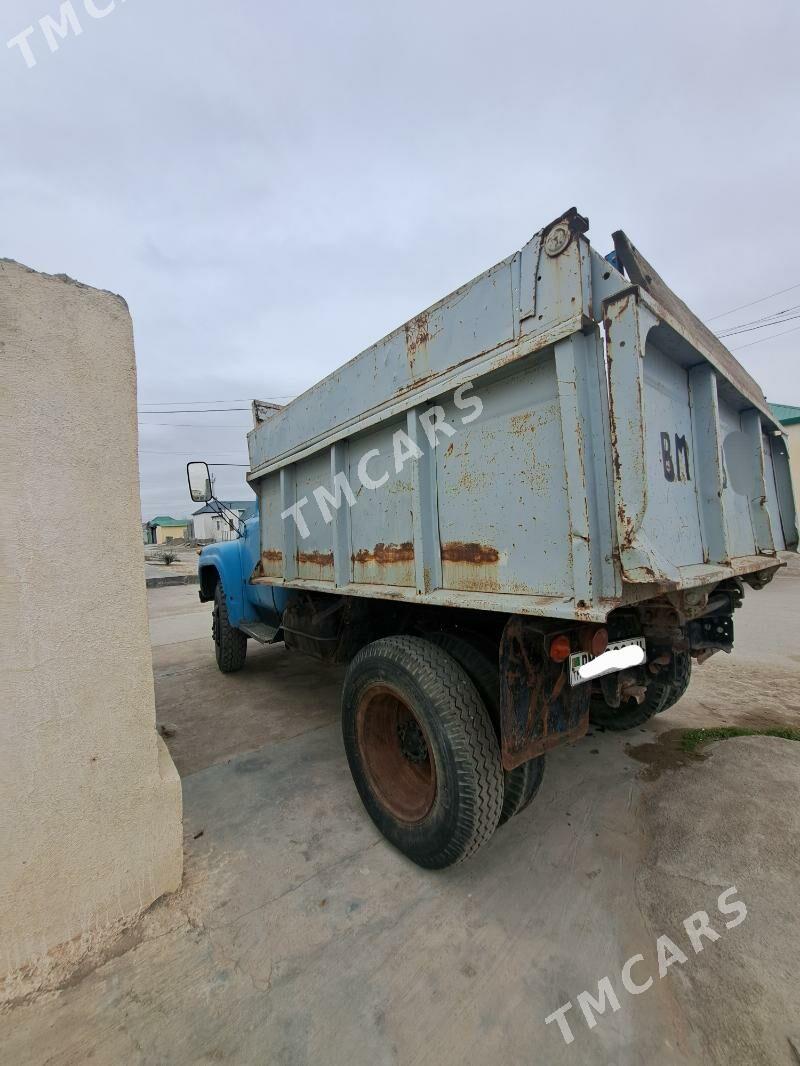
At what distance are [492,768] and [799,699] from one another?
3815 mm

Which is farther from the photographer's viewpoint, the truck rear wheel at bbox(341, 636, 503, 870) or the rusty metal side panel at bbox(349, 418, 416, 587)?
the rusty metal side panel at bbox(349, 418, 416, 587)

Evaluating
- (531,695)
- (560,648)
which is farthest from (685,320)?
(531,695)

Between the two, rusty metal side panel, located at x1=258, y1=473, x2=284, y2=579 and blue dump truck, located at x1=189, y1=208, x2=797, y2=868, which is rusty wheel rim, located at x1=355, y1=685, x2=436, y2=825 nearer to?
blue dump truck, located at x1=189, y1=208, x2=797, y2=868

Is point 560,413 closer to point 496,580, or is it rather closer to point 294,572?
point 496,580

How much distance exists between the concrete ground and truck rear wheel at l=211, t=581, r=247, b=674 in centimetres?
205

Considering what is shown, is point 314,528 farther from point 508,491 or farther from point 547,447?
point 547,447

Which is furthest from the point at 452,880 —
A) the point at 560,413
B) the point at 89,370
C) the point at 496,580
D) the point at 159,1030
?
the point at 89,370

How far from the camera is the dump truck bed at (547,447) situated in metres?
1.63

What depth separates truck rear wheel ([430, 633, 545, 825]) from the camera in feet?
7.17

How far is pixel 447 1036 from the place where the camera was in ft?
4.86

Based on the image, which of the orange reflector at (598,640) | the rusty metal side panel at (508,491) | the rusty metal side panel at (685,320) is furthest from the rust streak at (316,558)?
the rusty metal side panel at (685,320)

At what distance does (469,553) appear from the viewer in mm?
2129

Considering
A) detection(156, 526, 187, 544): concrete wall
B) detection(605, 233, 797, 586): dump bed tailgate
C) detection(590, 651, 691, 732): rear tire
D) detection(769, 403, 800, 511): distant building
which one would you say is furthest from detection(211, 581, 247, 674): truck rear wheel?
detection(156, 526, 187, 544): concrete wall

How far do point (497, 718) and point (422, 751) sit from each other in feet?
2.00
